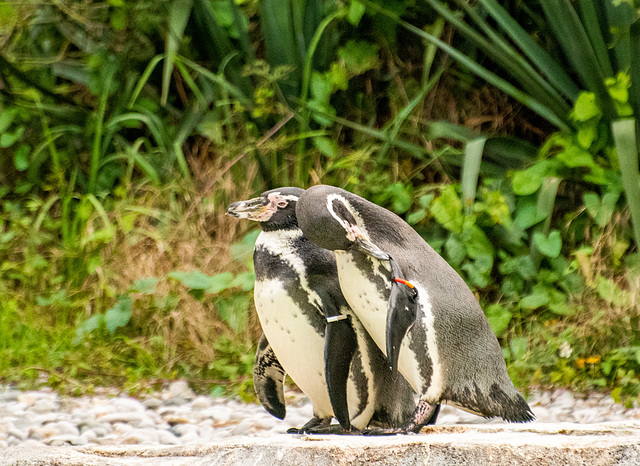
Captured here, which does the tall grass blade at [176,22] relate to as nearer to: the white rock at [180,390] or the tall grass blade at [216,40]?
the tall grass blade at [216,40]

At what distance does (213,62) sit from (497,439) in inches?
124

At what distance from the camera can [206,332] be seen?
300 centimetres

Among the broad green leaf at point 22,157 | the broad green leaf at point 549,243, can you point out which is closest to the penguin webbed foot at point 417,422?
the broad green leaf at point 549,243

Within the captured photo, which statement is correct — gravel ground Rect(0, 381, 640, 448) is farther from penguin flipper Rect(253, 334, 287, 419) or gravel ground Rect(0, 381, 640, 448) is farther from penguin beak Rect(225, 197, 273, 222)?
penguin beak Rect(225, 197, 273, 222)

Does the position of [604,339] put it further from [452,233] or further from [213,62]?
[213,62]

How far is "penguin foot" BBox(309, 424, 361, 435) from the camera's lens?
1.48m

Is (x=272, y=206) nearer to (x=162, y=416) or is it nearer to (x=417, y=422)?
(x=417, y=422)

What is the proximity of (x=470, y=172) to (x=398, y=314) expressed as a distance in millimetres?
1715

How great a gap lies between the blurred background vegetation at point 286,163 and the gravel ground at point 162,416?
88 millimetres

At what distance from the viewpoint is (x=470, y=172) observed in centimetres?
292

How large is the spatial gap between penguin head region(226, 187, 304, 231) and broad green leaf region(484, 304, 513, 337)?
4.77ft

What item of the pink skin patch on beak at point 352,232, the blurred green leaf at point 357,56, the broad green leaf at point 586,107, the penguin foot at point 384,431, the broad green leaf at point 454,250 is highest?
the blurred green leaf at point 357,56

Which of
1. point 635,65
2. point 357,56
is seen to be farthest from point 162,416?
point 635,65

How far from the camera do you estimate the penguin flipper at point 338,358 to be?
1430 mm
